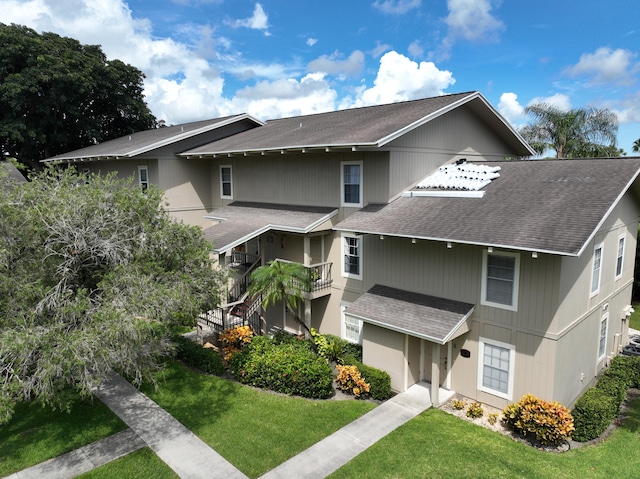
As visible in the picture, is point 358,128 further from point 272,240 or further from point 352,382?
point 352,382

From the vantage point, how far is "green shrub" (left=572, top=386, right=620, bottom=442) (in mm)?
10781

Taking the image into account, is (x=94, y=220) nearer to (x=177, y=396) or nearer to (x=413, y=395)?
(x=177, y=396)

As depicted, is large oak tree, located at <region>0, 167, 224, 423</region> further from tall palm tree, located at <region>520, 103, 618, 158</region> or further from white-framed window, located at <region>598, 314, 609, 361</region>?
tall palm tree, located at <region>520, 103, 618, 158</region>

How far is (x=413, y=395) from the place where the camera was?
500 inches

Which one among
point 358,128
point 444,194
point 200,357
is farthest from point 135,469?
point 358,128

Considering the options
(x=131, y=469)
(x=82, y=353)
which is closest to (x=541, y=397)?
(x=131, y=469)

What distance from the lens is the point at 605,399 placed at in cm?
1168

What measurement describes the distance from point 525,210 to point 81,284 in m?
11.3

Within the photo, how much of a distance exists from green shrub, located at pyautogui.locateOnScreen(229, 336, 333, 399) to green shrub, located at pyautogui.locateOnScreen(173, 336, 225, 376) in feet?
1.81

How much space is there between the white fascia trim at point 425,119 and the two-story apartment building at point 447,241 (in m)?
0.07

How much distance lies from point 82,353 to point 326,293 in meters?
9.67

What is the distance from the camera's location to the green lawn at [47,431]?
957 cm

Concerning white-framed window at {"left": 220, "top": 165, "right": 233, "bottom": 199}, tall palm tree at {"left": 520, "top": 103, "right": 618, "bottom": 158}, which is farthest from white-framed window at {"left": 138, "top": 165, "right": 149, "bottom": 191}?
tall palm tree at {"left": 520, "top": 103, "right": 618, "bottom": 158}

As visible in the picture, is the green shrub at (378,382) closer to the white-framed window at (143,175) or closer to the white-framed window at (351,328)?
the white-framed window at (351,328)
